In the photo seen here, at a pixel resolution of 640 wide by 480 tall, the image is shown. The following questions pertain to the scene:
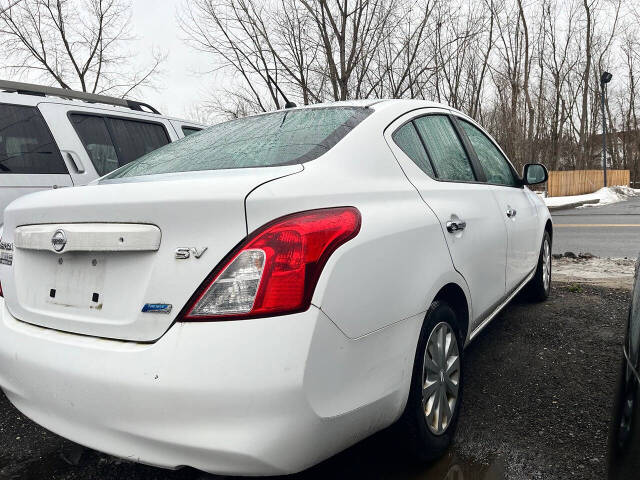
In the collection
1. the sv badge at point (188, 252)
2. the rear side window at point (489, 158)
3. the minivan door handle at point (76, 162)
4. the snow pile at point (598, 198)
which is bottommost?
the snow pile at point (598, 198)

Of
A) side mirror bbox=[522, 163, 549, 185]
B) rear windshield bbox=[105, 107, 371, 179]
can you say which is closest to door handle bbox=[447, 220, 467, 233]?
rear windshield bbox=[105, 107, 371, 179]

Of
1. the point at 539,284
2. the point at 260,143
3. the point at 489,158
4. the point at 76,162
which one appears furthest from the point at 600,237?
the point at 260,143

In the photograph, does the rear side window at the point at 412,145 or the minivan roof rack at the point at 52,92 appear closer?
the rear side window at the point at 412,145

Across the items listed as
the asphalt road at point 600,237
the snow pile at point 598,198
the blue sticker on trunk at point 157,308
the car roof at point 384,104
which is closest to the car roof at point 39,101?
the car roof at point 384,104

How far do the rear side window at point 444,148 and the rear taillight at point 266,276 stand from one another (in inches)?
46.1

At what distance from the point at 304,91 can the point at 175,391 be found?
16275 mm

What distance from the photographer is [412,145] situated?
7.52ft

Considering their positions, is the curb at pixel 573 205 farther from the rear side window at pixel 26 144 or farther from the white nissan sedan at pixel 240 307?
the white nissan sedan at pixel 240 307

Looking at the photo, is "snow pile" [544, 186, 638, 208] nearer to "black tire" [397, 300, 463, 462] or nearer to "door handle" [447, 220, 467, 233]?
"door handle" [447, 220, 467, 233]

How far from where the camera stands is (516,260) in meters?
3.18

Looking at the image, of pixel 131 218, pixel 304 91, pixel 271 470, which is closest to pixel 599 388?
pixel 271 470

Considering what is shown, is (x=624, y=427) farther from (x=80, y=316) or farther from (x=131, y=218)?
(x=80, y=316)

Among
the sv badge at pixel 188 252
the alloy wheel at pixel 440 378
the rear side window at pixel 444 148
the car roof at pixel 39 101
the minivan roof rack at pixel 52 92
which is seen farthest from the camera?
the minivan roof rack at pixel 52 92

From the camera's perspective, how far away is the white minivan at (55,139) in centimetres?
418
